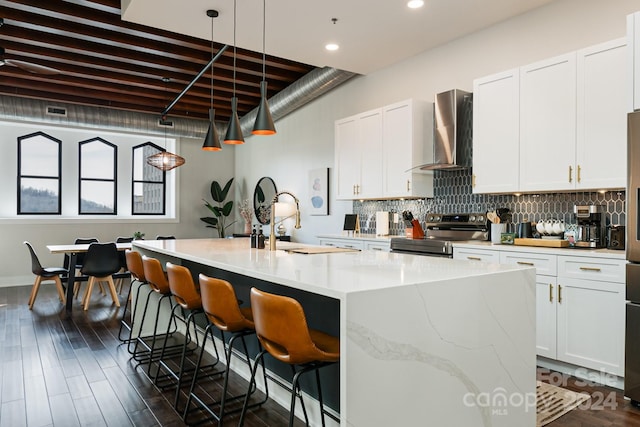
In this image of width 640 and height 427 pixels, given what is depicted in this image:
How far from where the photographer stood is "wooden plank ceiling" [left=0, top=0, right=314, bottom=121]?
4.80 m

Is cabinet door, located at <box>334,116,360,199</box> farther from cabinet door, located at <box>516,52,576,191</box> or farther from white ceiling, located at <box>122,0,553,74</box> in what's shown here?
cabinet door, located at <box>516,52,576,191</box>

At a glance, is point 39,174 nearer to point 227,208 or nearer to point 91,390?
point 227,208

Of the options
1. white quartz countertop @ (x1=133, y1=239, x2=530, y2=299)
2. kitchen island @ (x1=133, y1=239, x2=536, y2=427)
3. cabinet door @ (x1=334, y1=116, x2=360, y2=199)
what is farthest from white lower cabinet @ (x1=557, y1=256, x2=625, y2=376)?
cabinet door @ (x1=334, y1=116, x2=360, y2=199)

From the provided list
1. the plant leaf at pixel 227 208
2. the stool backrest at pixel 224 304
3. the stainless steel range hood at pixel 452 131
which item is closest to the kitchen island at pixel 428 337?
the stool backrest at pixel 224 304

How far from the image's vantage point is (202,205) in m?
9.52

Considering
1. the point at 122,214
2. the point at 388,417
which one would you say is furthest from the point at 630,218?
the point at 122,214

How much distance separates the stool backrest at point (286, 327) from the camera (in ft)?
6.04

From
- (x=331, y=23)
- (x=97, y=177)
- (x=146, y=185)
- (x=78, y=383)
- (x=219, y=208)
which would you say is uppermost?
(x=331, y=23)

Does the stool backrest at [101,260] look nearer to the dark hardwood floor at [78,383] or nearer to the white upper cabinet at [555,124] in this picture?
the dark hardwood floor at [78,383]

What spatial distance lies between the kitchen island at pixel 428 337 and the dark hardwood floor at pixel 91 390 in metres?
0.72

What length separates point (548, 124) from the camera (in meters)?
3.66

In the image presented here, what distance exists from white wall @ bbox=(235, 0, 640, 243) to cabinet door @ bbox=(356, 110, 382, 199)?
0.43 metres

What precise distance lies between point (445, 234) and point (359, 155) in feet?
5.01

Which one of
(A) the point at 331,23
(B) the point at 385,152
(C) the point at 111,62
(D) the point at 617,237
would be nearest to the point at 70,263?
(C) the point at 111,62
